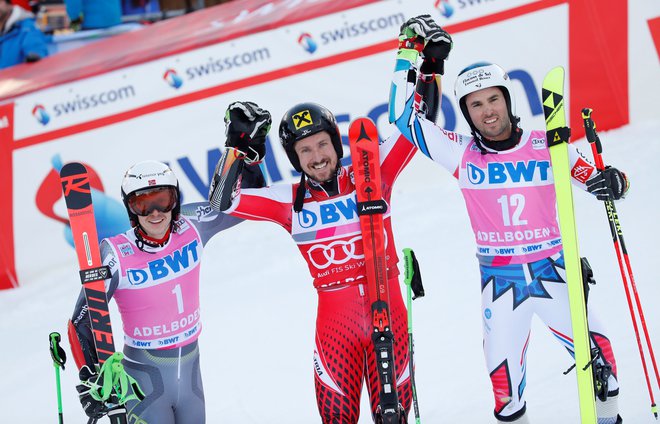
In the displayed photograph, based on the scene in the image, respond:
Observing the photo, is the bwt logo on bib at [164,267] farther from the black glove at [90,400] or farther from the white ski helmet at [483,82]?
the white ski helmet at [483,82]

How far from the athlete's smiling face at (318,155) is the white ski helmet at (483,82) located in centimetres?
74

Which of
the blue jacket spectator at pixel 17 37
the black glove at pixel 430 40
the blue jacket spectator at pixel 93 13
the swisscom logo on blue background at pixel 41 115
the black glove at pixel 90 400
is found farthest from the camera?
the blue jacket spectator at pixel 93 13

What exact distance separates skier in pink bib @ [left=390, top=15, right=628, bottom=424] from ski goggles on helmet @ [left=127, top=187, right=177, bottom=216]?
1.27m

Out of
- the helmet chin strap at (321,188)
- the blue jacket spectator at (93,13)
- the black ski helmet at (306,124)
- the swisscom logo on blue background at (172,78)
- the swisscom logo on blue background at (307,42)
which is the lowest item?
the helmet chin strap at (321,188)

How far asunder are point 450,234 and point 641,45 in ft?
9.35

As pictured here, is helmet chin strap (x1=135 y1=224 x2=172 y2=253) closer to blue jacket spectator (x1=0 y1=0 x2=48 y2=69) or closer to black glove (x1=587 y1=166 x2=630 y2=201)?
black glove (x1=587 y1=166 x2=630 y2=201)

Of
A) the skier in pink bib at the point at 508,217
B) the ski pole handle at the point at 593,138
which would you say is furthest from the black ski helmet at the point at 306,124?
the ski pole handle at the point at 593,138

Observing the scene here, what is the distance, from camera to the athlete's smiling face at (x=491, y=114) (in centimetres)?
444

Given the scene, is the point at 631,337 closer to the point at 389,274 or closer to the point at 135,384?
the point at 389,274

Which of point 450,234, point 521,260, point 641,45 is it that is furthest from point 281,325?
point 641,45

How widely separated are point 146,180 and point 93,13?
6.63m

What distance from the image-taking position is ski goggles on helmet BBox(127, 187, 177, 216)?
4.43 m

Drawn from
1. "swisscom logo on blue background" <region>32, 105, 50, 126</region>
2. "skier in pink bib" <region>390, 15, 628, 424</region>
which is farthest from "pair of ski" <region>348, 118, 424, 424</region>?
"swisscom logo on blue background" <region>32, 105, 50, 126</region>

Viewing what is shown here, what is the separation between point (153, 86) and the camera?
334 inches
